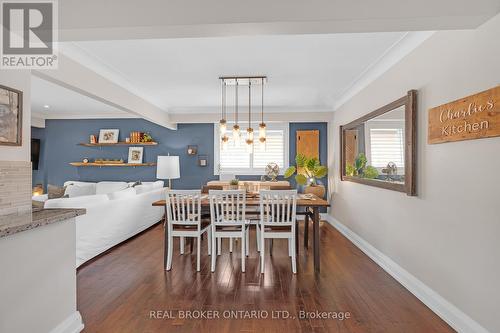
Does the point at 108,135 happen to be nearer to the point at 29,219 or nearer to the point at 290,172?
the point at 290,172

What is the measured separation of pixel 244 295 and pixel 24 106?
8.29ft

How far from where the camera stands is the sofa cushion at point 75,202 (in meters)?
3.33

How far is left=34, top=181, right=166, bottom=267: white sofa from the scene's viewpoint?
11.3 ft

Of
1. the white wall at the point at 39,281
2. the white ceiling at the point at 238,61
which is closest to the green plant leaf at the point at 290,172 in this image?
the white ceiling at the point at 238,61

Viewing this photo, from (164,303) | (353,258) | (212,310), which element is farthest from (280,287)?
(353,258)

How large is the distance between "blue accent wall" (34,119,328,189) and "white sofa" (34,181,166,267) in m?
→ 0.84

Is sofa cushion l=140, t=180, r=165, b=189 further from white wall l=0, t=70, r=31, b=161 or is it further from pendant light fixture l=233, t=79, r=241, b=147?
white wall l=0, t=70, r=31, b=161

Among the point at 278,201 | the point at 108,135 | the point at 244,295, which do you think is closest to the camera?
the point at 244,295

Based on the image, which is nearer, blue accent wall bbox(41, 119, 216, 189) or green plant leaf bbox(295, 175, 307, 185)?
green plant leaf bbox(295, 175, 307, 185)

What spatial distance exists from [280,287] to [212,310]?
0.77m

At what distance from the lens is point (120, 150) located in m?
6.67

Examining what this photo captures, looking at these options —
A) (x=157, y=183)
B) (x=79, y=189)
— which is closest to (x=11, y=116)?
(x=157, y=183)

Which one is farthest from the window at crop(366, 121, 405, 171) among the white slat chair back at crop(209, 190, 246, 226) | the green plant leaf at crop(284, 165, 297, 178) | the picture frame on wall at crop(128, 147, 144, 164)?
the picture frame on wall at crop(128, 147, 144, 164)

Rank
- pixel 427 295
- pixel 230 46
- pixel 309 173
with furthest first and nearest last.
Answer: pixel 309 173 < pixel 230 46 < pixel 427 295
